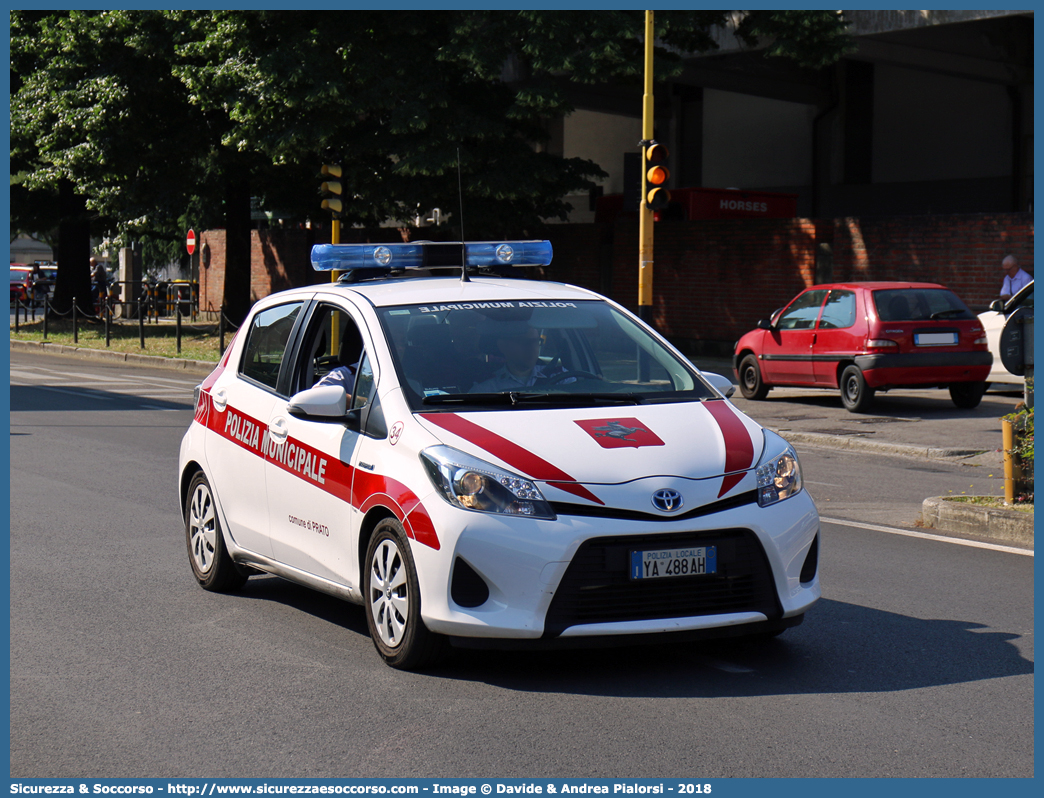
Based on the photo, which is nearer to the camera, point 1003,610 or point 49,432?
→ point 1003,610

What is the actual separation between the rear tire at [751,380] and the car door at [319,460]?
13.5 m

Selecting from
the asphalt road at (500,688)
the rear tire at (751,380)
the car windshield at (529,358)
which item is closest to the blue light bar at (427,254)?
the car windshield at (529,358)

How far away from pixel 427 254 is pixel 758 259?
814 inches

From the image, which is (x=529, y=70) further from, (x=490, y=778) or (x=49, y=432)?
(x=490, y=778)

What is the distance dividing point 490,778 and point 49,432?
1173 cm

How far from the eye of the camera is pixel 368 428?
5.91 meters

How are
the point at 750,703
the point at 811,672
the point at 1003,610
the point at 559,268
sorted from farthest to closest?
the point at 559,268
the point at 1003,610
the point at 811,672
the point at 750,703

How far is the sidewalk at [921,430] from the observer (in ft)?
30.2

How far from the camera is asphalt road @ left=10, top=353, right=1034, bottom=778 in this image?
4500 mm

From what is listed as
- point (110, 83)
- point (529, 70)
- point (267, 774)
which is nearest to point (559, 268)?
point (529, 70)

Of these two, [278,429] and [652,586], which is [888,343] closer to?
[278,429]

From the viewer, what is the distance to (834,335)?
58.9 ft

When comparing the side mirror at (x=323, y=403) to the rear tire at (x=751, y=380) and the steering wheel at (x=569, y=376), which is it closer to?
the steering wheel at (x=569, y=376)

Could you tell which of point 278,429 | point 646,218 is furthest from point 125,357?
point 278,429
